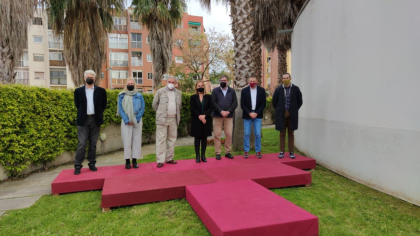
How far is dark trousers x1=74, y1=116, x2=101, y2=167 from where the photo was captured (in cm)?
519

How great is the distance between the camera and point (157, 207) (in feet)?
12.7

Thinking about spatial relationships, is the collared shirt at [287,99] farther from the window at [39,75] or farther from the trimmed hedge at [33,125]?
the window at [39,75]

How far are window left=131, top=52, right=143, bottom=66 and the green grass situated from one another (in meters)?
36.2

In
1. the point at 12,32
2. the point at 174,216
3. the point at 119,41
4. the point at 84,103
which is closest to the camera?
the point at 174,216

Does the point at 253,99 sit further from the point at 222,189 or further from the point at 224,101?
the point at 222,189

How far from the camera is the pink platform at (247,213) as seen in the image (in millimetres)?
2723

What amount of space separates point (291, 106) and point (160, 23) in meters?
12.9

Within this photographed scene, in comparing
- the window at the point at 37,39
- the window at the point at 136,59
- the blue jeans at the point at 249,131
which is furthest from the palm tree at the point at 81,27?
the window at the point at 37,39

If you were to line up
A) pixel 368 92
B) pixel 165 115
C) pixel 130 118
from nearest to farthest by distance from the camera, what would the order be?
pixel 368 92 → pixel 130 118 → pixel 165 115

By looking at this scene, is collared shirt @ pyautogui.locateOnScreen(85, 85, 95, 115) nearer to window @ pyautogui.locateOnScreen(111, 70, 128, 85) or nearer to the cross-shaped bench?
the cross-shaped bench

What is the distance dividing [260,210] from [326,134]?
3.73 metres

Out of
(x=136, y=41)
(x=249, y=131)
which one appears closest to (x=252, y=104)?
(x=249, y=131)

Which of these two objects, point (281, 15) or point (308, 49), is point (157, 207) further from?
point (281, 15)

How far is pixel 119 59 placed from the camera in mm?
38188
